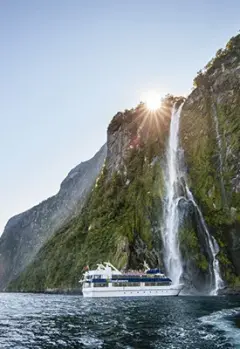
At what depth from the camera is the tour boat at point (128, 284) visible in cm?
8181

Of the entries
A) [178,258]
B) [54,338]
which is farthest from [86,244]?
[54,338]

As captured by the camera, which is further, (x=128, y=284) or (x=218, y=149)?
(x=218, y=149)

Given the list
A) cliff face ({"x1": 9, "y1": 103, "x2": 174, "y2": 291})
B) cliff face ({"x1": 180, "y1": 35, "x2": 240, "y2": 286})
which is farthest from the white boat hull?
cliff face ({"x1": 180, "y1": 35, "x2": 240, "y2": 286})

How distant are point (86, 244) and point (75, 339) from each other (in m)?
87.1

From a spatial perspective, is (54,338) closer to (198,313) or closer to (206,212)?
(198,313)

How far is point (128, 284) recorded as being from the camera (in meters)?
83.2

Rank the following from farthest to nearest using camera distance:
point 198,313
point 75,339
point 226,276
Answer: point 226,276 < point 198,313 < point 75,339

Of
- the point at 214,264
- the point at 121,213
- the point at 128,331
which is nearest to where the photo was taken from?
the point at 128,331

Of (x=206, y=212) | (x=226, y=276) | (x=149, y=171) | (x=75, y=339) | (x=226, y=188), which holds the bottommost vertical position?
(x=75, y=339)

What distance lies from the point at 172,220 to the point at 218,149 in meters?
22.5

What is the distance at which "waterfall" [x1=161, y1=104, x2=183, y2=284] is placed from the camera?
86.0 metres

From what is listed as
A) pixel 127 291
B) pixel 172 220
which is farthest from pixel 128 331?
pixel 172 220

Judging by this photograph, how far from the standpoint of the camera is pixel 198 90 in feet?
366

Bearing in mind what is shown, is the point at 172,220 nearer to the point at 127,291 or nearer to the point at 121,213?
the point at 127,291
